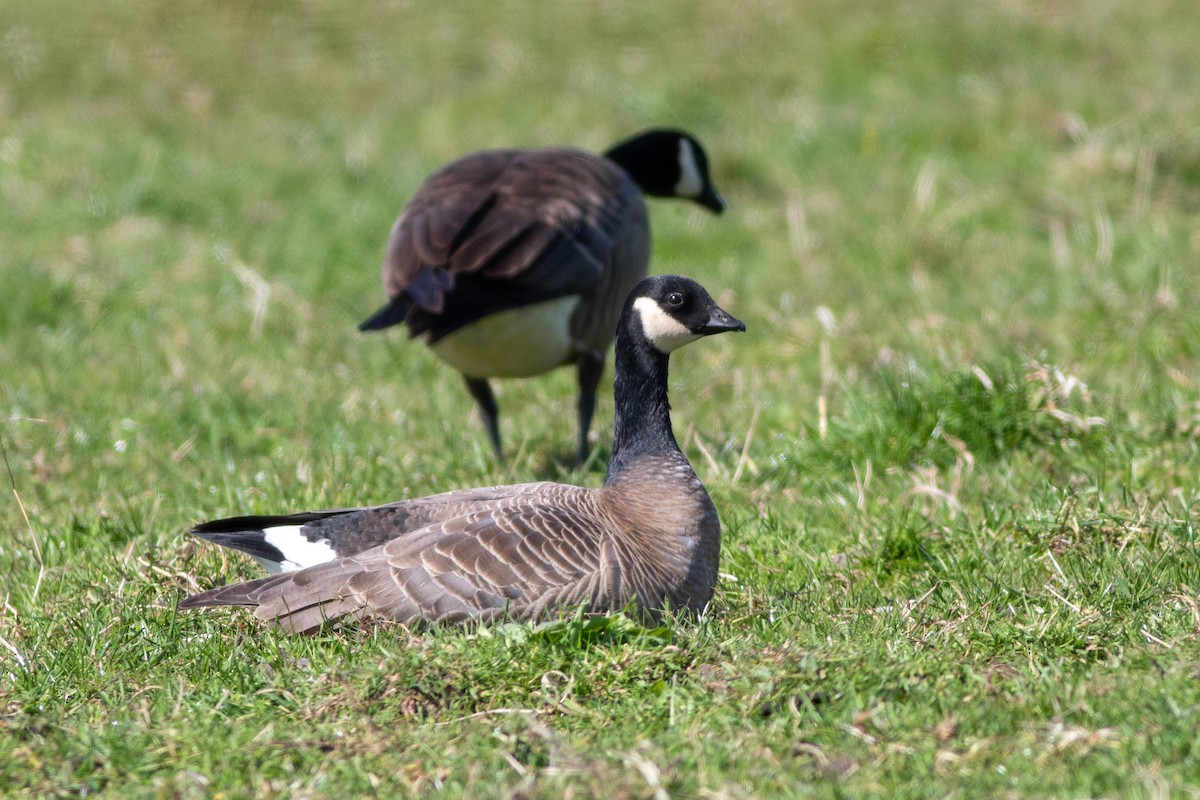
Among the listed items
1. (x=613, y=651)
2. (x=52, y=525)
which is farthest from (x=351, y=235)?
(x=613, y=651)

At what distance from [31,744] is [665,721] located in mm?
1608

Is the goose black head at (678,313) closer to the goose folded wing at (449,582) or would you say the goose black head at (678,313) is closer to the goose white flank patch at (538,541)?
the goose white flank patch at (538,541)

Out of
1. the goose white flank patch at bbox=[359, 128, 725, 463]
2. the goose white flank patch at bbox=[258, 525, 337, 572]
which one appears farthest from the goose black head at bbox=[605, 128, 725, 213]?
the goose white flank patch at bbox=[258, 525, 337, 572]

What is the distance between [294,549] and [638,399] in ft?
4.19

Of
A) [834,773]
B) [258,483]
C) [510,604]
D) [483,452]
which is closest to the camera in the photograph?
[834,773]

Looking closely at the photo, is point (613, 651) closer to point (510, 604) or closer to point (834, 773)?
point (510, 604)

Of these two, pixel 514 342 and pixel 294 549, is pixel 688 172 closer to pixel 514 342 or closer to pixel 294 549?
pixel 514 342

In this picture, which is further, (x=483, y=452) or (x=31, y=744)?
(x=483, y=452)

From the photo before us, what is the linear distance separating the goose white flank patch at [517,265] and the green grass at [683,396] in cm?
44

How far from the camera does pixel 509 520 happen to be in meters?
4.48

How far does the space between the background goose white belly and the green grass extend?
Answer: 0.35 metres

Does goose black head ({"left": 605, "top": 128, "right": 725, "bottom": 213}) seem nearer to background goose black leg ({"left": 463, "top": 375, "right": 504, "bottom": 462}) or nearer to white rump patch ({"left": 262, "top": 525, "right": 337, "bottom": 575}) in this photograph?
background goose black leg ({"left": 463, "top": 375, "right": 504, "bottom": 462})

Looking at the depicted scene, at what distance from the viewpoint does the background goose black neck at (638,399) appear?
4.90m

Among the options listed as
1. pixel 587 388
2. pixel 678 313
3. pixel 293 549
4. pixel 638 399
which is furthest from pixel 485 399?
pixel 293 549
